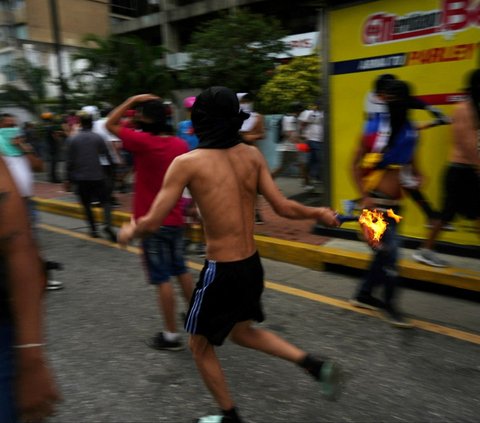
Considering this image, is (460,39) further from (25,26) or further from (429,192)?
(25,26)

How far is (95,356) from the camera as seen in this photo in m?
3.44

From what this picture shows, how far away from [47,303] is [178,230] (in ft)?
6.42

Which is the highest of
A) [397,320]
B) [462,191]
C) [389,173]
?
[389,173]

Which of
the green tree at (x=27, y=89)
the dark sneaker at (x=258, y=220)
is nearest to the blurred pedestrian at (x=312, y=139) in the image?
the dark sneaker at (x=258, y=220)

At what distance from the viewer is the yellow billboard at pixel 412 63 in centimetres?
470

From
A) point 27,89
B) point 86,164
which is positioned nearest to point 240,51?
point 27,89

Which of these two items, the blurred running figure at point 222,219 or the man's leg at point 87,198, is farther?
the man's leg at point 87,198

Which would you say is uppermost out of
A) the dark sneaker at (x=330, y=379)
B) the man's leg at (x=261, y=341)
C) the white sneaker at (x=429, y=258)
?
the man's leg at (x=261, y=341)

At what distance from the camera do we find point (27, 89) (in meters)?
14.2

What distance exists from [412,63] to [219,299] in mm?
3826

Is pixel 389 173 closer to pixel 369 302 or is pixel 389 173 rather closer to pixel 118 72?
pixel 369 302

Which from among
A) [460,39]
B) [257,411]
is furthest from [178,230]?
[460,39]

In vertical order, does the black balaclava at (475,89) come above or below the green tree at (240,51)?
below

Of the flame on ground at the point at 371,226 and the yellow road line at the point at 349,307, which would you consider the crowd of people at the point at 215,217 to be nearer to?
the yellow road line at the point at 349,307
